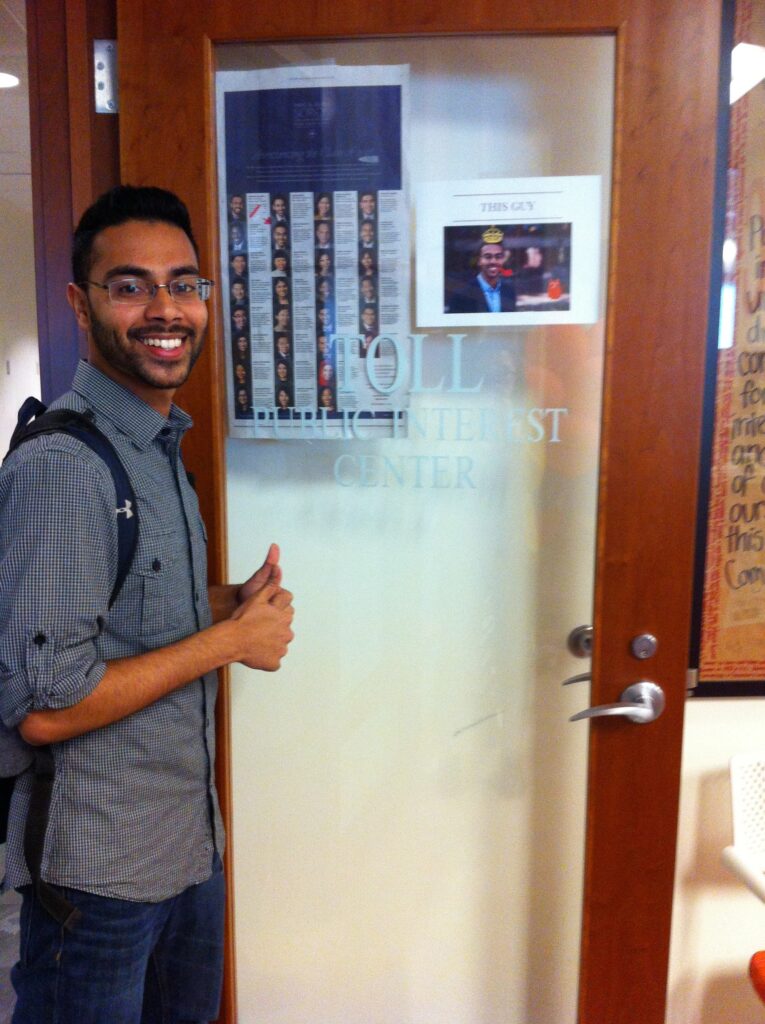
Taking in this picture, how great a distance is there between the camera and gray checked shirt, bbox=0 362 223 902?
34.9 inches

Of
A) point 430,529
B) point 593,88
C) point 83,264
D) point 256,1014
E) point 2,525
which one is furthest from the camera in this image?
point 256,1014

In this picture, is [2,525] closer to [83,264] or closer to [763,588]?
[83,264]

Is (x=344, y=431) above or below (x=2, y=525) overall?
above

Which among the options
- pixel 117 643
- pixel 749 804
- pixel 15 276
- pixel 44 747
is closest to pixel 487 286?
pixel 117 643

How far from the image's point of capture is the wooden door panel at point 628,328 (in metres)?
1.20

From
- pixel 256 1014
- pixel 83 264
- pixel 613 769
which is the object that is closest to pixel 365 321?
pixel 83 264

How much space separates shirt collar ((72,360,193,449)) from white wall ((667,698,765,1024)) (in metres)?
1.14

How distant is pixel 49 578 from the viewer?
2.90 ft

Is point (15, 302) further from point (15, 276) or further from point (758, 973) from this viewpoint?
point (758, 973)

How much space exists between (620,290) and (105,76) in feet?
Result: 3.06

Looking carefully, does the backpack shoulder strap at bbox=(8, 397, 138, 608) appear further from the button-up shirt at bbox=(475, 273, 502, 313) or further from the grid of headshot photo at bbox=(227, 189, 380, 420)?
the button-up shirt at bbox=(475, 273, 502, 313)

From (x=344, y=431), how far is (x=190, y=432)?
0.26m

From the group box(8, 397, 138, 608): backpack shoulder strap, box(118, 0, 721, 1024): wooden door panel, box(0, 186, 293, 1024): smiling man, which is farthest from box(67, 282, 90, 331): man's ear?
box(118, 0, 721, 1024): wooden door panel

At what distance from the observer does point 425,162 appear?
4.22 ft
